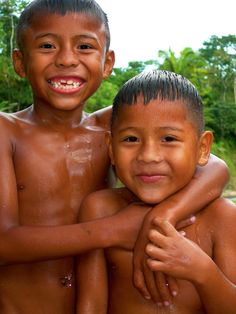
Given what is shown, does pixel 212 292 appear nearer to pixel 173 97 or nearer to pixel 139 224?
pixel 139 224

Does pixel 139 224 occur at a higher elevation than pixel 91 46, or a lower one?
lower

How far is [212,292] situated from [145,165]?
21.5 inches

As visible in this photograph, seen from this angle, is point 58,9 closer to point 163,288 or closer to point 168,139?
point 168,139

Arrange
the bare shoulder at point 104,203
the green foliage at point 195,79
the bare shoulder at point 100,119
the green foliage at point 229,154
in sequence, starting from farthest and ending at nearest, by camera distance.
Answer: the green foliage at point 229,154 < the green foliage at point 195,79 < the bare shoulder at point 100,119 < the bare shoulder at point 104,203

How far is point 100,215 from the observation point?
6.99 ft

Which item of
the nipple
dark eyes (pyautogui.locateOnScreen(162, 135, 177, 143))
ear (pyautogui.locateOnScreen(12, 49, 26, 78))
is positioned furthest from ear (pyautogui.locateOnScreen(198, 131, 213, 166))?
ear (pyautogui.locateOnScreen(12, 49, 26, 78))

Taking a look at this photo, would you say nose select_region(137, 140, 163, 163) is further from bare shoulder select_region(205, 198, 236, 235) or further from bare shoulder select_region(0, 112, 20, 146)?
bare shoulder select_region(0, 112, 20, 146)

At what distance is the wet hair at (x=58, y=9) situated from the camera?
229 centimetres

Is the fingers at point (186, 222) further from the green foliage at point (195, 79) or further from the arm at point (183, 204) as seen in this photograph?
the green foliage at point (195, 79)

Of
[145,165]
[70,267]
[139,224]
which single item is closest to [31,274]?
[70,267]

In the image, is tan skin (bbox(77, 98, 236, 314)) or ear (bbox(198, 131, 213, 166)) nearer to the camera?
tan skin (bbox(77, 98, 236, 314))

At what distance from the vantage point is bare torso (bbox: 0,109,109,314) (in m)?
2.34

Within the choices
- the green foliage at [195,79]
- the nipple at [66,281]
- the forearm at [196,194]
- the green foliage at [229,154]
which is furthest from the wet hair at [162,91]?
the green foliage at [229,154]

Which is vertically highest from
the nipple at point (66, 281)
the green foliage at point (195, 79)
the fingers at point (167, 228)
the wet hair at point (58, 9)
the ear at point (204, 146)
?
the wet hair at point (58, 9)
